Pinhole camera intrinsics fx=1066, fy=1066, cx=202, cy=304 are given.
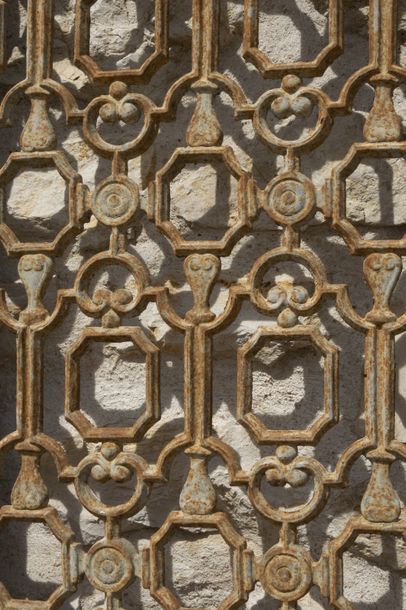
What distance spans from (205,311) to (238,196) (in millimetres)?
152

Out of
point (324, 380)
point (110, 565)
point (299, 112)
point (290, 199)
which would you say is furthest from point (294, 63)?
point (110, 565)

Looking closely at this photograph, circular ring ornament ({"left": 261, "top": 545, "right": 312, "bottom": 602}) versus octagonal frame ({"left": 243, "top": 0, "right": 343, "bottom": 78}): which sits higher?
octagonal frame ({"left": 243, "top": 0, "right": 343, "bottom": 78})

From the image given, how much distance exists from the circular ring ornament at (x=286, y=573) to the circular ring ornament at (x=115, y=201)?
0.47m

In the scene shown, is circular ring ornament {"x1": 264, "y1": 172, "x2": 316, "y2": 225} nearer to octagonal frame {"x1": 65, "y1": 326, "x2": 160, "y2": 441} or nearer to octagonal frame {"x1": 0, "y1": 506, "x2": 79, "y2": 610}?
octagonal frame {"x1": 65, "y1": 326, "x2": 160, "y2": 441}

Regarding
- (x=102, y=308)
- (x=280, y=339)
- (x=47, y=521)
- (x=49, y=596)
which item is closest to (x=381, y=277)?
(x=280, y=339)

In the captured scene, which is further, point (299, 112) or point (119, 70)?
point (119, 70)

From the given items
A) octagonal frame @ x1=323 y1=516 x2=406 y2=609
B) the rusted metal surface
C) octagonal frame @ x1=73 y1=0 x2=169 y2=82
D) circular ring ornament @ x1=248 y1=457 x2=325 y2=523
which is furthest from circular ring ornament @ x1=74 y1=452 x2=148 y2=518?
octagonal frame @ x1=73 y1=0 x2=169 y2=82

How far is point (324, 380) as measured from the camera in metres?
1.30

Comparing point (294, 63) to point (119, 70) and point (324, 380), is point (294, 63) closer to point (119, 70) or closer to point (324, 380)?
point (119, 70)

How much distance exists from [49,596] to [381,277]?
0.66m

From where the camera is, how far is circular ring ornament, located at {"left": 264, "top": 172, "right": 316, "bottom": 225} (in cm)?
132

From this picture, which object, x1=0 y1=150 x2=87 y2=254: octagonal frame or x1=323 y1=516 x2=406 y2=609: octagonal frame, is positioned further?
x1=0 y1=150 x2=87 y2=254: octagonal frame

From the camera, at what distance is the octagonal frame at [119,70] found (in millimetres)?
1385

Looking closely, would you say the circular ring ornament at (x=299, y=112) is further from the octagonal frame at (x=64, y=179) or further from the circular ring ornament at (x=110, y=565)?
the circular ring ornament at (x=110, y=565)
